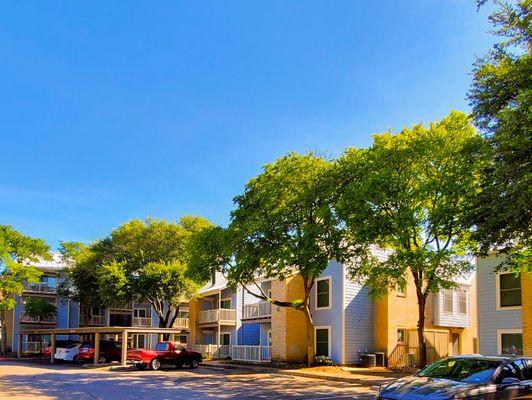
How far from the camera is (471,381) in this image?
10344 millimetres

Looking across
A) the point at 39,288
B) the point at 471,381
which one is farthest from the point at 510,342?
the point at 39,288

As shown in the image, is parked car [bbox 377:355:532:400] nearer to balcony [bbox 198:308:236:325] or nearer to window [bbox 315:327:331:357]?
window [bbox 315:327:331:357]

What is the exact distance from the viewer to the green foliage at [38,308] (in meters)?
51.4

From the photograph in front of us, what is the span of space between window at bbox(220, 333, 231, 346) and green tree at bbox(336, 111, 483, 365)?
72.3 ft

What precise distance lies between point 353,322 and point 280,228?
833cm

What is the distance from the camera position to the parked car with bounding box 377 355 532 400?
388 inches

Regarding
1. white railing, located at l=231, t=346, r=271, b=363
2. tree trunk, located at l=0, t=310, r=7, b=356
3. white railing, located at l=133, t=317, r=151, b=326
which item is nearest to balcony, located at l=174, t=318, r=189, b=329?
white railing, located at l=133, t=317, r=151, b=326

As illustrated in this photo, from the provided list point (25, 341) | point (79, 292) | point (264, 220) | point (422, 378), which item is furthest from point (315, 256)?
point (25, 341)

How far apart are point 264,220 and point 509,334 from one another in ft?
38.8

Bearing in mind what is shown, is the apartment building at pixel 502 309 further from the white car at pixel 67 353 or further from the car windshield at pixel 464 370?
the white car at pixel 67 353

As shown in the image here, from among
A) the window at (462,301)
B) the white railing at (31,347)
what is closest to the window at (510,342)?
the window at (462,301)

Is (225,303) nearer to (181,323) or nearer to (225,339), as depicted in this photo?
(225,339)

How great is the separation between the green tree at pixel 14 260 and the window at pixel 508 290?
38855 millimetres

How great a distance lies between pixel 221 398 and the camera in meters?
16.5
